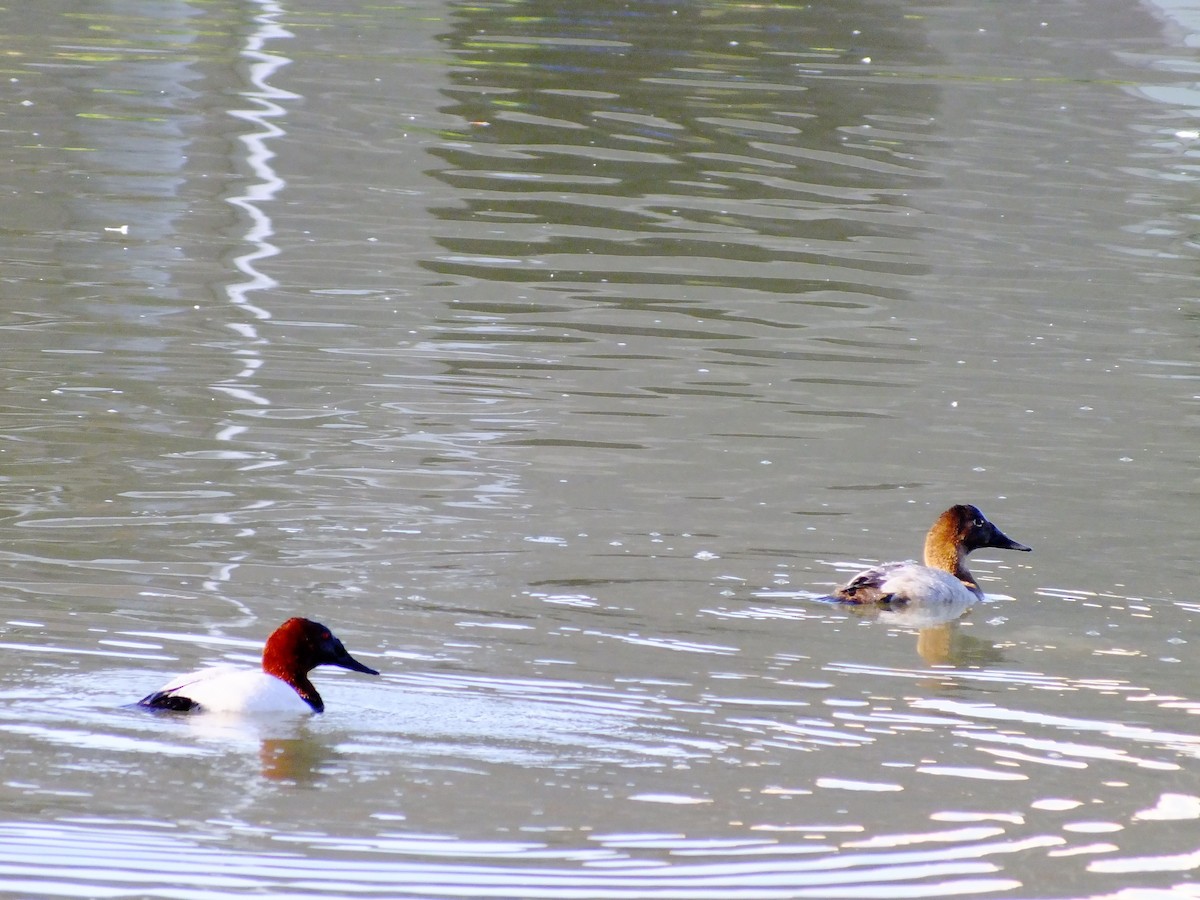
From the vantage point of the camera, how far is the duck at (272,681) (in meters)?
6.14

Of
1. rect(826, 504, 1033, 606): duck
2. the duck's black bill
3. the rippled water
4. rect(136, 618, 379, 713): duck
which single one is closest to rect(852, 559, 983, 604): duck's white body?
rect(826, 504, 1033, 606): duck

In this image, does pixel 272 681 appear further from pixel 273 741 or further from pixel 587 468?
pixel 587 468

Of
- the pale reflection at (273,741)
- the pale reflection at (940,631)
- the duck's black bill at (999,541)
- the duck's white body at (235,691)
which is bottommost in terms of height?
the pale reflection at (940,631)

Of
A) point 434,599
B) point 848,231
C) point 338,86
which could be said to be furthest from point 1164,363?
point 338,86

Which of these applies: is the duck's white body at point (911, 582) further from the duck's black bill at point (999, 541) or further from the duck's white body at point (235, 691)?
the duck's white body at point (235, 691)

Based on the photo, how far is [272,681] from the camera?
6.27 metres

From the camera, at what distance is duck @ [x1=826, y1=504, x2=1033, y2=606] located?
790 centimetres

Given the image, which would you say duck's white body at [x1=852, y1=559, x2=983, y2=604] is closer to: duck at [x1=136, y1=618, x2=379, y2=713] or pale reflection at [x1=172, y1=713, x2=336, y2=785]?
duck at [x1=136, y1=618, x2=379, y2=713]

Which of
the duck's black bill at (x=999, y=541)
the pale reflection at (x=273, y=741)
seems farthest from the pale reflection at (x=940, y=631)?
the pale reflection at (x=273, y=741)

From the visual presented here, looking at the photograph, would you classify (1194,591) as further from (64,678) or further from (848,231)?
(848,231)

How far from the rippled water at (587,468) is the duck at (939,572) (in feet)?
0.53

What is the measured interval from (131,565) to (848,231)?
8.70 meters

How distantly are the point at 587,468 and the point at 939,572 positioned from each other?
2.08m

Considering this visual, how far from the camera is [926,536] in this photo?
351 inches
